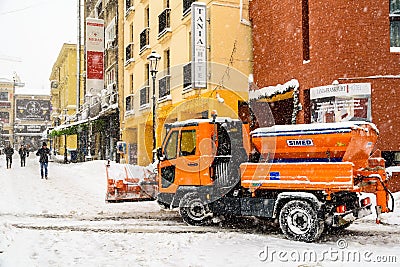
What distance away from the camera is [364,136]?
367 inches

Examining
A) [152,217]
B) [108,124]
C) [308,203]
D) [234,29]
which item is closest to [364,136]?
[308,203]

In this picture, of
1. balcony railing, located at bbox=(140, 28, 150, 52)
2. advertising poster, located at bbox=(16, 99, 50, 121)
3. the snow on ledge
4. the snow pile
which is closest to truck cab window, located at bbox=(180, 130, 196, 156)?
the snow pile

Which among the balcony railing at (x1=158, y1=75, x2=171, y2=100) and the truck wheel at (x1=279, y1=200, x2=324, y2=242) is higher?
the balcony railing at (x1=158, y1=75, x2=171, y2=100)

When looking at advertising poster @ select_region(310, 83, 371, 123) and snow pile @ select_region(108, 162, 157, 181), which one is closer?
snow pile @ select_region(108, 162, 157, 181)

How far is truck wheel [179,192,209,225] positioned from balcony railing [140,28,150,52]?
14.5 m

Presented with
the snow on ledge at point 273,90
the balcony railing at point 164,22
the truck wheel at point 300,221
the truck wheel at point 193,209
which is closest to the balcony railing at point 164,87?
the balcony railing at point 164,22

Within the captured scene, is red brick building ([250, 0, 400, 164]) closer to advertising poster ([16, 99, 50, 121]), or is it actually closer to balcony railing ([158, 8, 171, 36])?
balcony railing ([158, 8, 171, 36])

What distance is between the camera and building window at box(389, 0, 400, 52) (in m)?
15.1

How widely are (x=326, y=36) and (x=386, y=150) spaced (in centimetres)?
381

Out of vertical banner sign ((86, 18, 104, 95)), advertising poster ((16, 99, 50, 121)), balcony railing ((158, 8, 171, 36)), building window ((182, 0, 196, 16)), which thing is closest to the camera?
building window ((182, 0, 196, 16))

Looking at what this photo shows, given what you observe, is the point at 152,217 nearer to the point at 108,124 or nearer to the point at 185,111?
the point at 185,111

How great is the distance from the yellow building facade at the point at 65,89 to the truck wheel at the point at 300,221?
3890cm

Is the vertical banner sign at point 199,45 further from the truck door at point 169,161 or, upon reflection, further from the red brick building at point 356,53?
the truck door at point 169,161

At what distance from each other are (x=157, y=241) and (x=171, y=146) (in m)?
2.86
